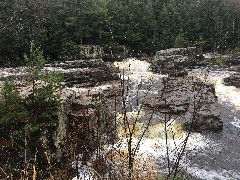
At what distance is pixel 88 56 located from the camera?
26.8 m

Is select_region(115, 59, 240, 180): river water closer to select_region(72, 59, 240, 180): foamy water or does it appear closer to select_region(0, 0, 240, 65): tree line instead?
select_region(72, 59, 240, 180): foamy water

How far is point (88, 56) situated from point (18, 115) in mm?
15845

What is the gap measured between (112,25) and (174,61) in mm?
6345

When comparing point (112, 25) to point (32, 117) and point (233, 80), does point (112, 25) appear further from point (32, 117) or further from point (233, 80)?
point (32, 117)

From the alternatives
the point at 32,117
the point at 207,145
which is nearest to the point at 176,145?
the point at 207,145

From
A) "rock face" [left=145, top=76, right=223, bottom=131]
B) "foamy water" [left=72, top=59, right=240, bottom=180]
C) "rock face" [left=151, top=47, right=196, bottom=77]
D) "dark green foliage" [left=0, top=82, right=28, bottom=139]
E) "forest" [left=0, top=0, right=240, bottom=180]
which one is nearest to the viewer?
"dark green foliage" [left=0, top=82, right=28, bottom=139]

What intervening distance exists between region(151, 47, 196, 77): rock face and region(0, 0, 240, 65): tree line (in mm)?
1729

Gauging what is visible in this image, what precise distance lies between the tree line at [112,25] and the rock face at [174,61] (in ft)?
5.67

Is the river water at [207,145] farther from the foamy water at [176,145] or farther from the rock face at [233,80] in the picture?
the rock face at [233,80]

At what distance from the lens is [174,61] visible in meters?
24.8

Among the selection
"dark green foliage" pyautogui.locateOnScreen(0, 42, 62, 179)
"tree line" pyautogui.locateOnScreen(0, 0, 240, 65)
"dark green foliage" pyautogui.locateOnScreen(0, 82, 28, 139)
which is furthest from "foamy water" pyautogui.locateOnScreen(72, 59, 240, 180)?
"tree line" pyautogui.locateOnScreen(0, 0, 240, 65)

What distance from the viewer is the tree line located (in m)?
26.5

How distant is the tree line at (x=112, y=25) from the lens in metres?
26.5

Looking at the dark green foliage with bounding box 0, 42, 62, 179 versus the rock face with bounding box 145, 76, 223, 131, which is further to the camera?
the rock face with bounding box 145, 76, 223, 131
